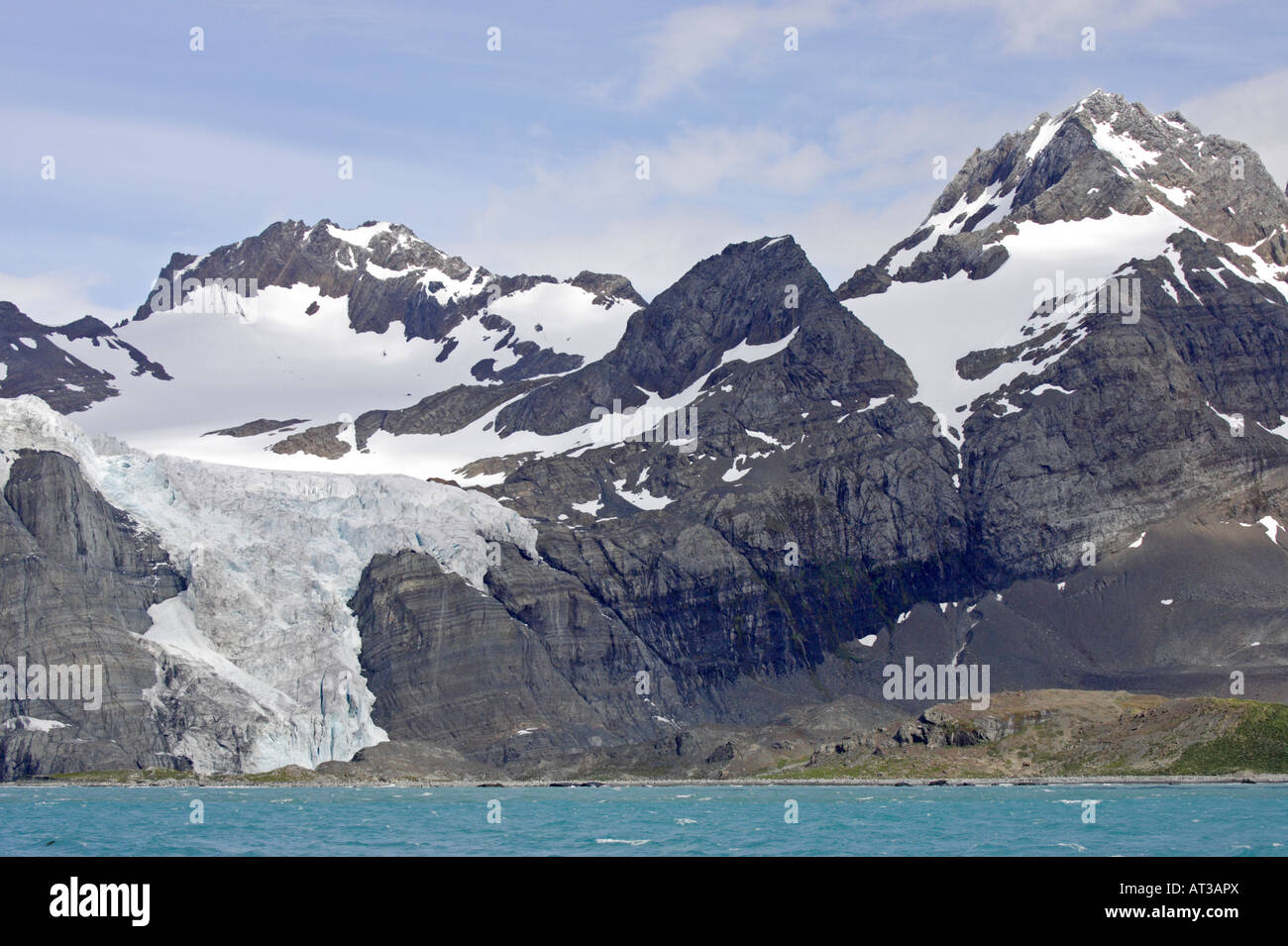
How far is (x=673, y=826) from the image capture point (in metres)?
140

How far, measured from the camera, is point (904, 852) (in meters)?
102

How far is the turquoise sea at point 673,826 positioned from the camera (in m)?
106

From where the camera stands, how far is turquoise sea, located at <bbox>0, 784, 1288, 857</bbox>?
4193 inches
